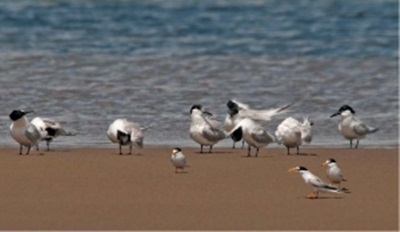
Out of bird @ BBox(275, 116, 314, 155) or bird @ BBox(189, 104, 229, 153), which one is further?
bird @ BBox(189, 104, 229, 153)

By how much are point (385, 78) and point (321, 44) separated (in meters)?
7.42

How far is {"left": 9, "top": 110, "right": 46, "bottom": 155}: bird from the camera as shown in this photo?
14016 mm

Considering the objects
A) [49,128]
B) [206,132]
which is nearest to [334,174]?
[206,132]

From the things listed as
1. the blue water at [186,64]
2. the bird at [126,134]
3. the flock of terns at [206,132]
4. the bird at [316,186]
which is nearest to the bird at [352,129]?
the flock of terns at [206,132]

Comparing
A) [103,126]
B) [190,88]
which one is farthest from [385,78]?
[103,126]

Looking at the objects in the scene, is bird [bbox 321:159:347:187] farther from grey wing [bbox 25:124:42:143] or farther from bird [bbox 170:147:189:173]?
A: grey wing [bbox 25:124:42:143]

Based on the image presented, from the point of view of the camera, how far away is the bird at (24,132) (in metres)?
14.0

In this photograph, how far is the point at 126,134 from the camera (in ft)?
46.6

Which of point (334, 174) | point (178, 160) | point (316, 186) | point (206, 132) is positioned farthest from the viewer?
point (206, 132)

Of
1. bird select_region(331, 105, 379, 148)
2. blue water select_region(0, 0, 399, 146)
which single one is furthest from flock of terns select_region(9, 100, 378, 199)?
blue water select_region(0, 0, 399, 146)

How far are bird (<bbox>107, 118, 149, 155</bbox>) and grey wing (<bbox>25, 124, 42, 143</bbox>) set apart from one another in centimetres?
73

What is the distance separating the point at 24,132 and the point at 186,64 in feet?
32.1

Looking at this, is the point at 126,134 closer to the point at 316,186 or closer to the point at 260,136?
the point at 260,136

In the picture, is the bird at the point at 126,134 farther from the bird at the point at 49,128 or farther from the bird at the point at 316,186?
the bird at the point at 316,186
